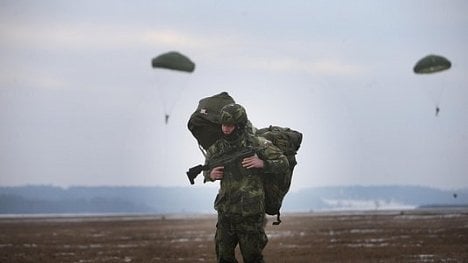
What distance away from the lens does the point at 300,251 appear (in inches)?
1132

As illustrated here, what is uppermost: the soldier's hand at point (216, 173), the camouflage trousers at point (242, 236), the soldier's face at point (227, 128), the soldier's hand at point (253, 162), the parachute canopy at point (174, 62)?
the parachute canopy at point (174, 62)

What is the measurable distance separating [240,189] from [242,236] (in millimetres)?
557

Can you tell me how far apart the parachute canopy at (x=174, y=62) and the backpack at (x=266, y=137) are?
41548 millimetres

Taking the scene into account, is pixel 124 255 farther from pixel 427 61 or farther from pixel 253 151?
pixel 427 61

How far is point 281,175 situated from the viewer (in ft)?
31.3

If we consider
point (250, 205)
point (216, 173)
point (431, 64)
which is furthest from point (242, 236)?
point (431, 64)

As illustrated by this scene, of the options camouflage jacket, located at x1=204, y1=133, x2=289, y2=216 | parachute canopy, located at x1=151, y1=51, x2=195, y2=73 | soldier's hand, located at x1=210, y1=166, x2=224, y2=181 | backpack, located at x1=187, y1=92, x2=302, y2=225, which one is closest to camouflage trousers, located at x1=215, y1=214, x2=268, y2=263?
camouflage jacket, located at x1=204, y1=133, x2=289, y2=216

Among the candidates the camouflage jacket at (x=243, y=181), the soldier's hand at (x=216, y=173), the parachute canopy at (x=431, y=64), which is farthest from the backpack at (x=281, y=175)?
the parachute canopy at (x=431, y=64)

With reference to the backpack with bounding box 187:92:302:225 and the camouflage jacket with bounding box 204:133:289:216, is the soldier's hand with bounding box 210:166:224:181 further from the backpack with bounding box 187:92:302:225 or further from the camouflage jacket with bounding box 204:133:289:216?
the backpack with bounding box 187:92:302:225

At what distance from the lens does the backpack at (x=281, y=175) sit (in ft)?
31.7

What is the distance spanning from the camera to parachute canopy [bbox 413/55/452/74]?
53.9 m

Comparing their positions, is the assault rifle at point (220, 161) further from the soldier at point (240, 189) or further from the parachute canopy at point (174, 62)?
the parachute canopy at point (174, 62)

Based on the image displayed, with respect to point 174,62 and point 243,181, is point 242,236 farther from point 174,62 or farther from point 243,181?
point 174,62

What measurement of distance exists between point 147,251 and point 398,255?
377 inches
